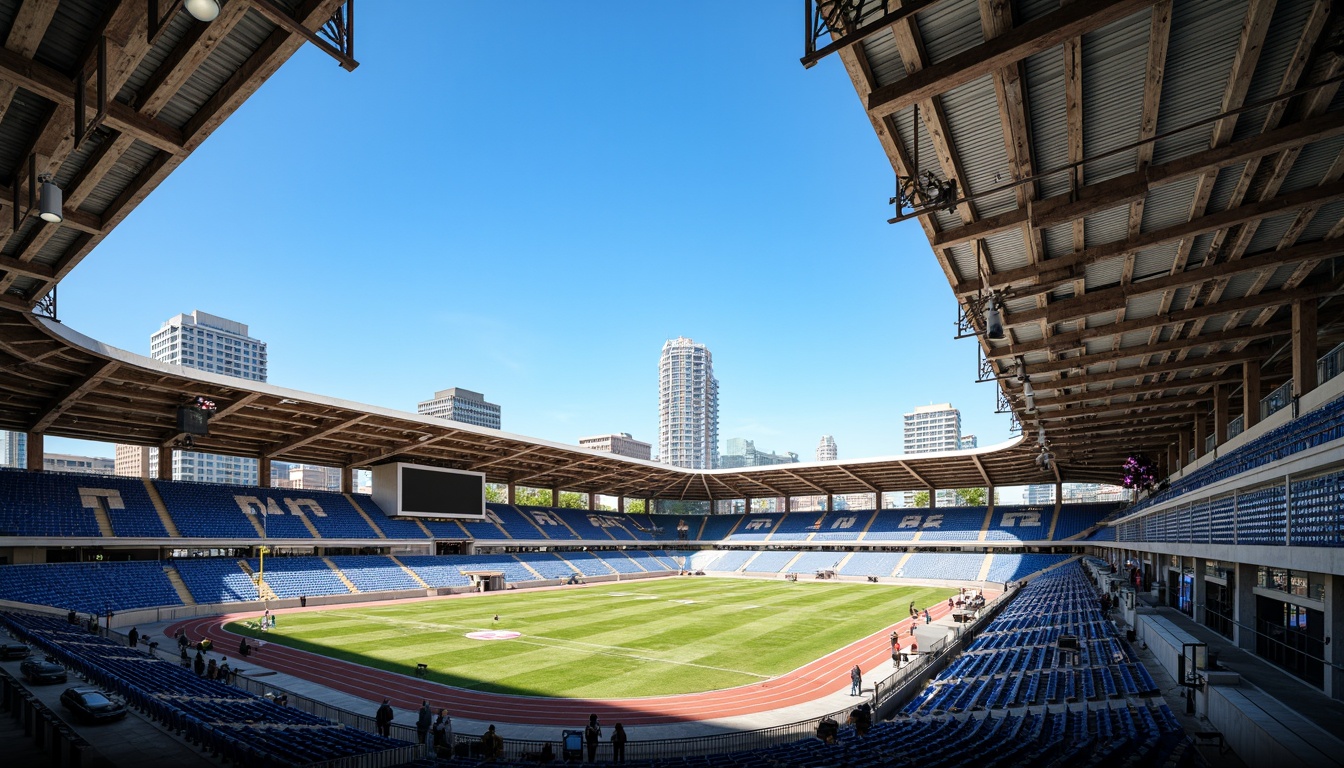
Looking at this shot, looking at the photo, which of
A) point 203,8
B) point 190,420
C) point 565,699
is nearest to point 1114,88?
point 203,8

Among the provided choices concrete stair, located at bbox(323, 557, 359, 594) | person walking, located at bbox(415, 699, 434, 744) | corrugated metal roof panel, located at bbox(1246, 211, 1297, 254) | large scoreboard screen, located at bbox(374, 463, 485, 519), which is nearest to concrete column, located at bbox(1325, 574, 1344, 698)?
corrugated metal roof panel, located at bbox(1246, 211, 1297, 254)

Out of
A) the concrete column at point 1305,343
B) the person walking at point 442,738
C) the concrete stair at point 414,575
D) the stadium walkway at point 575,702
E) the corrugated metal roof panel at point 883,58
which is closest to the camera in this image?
the corrugated metal roof panel at point 883,58

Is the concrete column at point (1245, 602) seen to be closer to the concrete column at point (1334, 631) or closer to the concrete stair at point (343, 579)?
the concrete column at point (1334, 631)

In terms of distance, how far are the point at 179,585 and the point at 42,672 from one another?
25.3 m

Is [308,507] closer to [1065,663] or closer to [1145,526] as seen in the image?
[1065,663]

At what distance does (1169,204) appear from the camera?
47.0 ft

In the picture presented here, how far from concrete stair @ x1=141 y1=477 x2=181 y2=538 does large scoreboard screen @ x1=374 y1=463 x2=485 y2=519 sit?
16.0 m

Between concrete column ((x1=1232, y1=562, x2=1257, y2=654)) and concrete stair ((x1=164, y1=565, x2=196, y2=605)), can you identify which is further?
concrete stair ((x1=164, y1=565, x2=196, y2=605))

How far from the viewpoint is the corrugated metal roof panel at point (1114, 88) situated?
984cm

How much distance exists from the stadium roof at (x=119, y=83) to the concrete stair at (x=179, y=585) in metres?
33.5

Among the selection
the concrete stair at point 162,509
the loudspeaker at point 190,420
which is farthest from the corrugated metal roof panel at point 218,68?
the concrete stair at point 162,509

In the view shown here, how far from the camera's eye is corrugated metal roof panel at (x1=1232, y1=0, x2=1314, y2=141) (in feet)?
29.7

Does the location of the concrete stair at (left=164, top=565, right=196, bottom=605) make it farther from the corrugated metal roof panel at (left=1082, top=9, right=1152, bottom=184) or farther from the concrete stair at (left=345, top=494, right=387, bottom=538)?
the corrugated metal roof panel at (left=1082, top=9, right=1152, bottom=184)

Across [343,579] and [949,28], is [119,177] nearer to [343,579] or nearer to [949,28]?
[949,28]
